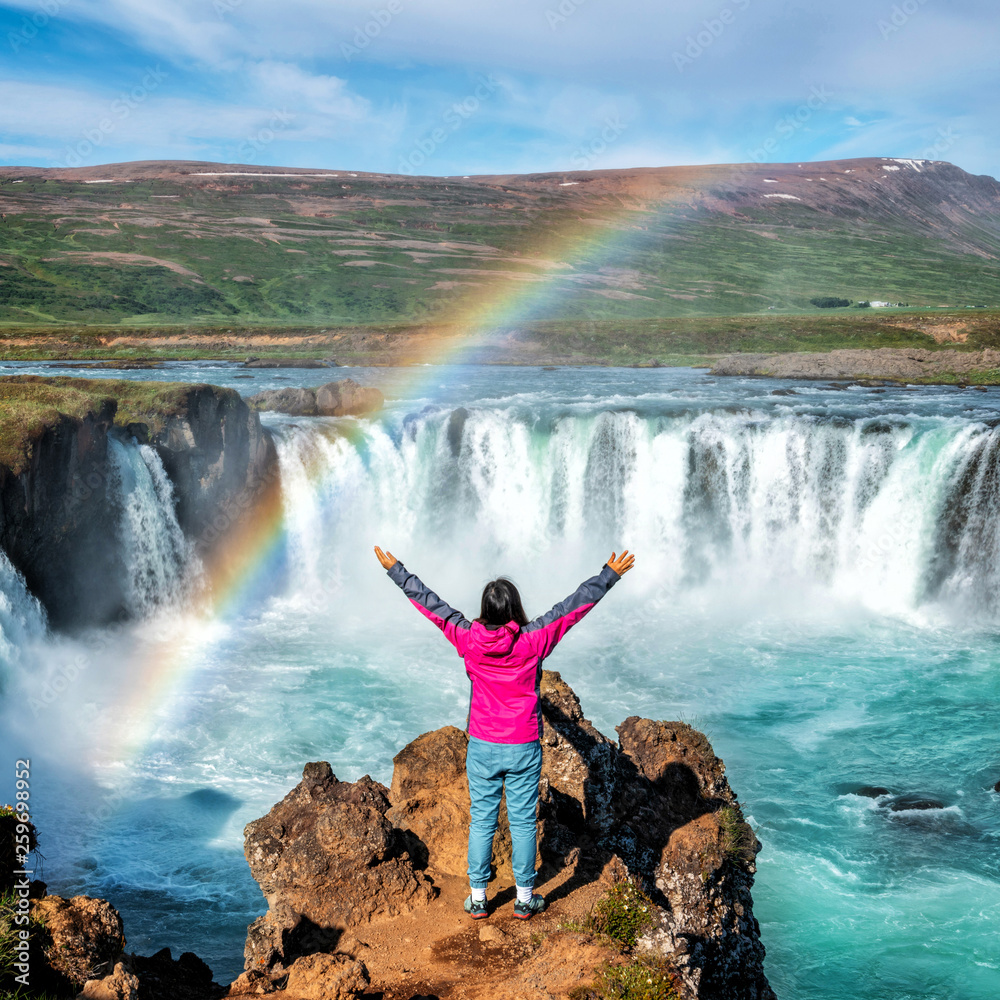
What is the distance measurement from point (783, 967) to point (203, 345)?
2647 inches

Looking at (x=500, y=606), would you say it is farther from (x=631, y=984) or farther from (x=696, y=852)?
(x=696, y=852)

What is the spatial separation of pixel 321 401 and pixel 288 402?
1.42 metres

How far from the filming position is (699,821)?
10.1 m

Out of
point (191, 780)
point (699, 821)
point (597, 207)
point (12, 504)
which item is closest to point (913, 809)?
point (699, 821)

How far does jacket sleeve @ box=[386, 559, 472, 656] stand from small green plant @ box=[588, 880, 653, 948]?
2630mm

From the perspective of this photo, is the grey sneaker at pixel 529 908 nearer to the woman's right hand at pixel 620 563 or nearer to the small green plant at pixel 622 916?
the small green plant at pixel 622 916

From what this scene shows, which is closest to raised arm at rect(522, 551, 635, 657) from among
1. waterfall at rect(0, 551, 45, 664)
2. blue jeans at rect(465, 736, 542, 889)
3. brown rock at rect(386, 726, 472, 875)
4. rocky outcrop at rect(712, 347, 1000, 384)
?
blue jeans at rect(465, 736, 542, 889)

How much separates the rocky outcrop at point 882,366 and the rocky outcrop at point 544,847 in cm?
4091

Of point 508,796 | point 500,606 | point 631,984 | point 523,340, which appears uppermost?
point 523,340

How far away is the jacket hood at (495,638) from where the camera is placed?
638cm

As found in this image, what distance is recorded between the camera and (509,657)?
6.48 metres

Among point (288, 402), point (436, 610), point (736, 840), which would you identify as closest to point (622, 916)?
point (436, 610)

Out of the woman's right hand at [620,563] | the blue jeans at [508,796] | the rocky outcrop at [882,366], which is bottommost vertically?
the blue jeans at [508,796]

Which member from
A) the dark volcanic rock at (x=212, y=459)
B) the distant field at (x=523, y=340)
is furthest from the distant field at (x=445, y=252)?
the dark volcanic rock at (x=212, y=459)
